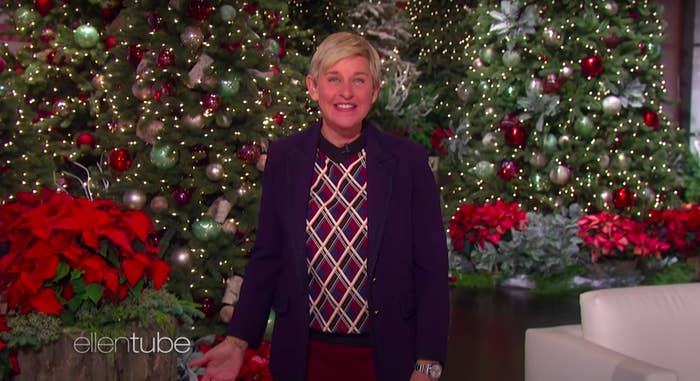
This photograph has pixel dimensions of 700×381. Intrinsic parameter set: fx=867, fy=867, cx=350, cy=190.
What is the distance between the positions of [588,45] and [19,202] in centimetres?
607

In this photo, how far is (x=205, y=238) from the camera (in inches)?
203

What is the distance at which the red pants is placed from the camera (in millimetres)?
2330

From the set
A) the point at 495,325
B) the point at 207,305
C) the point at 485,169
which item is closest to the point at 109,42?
the point at 207,305

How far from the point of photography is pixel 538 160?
8312mm

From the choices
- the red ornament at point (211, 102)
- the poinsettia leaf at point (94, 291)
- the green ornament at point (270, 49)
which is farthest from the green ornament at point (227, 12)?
the poinsettia leaf at point (94, 291)

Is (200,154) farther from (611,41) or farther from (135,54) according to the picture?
(611,41)

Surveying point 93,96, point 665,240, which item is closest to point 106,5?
point 93,96

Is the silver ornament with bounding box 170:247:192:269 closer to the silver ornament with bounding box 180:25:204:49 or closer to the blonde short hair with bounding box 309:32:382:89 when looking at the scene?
the silver ornament with bounding box 180:25:204:49

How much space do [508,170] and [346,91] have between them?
638 cm

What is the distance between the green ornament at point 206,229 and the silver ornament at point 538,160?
Result: 13.4 ft

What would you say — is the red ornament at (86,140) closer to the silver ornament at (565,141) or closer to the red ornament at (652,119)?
the silver ornament at (565,141)

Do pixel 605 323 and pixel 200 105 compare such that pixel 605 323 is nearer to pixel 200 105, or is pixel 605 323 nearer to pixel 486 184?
pixel 200 105

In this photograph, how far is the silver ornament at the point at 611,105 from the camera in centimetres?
809

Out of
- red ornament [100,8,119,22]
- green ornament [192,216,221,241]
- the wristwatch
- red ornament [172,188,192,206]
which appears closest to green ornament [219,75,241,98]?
red ornament [172,188,192,206]
